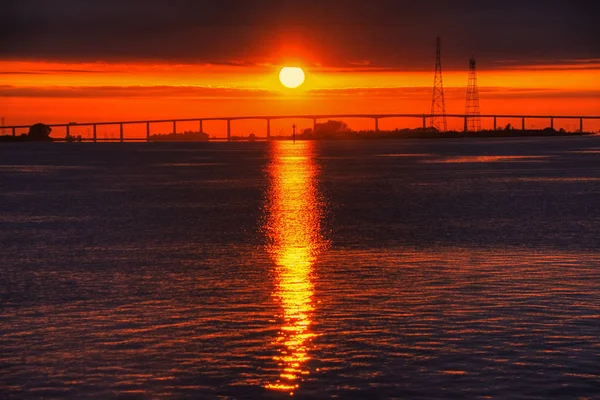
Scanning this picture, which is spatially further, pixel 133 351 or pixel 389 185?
pixel 389 185

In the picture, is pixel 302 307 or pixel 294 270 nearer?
pixel 302 307

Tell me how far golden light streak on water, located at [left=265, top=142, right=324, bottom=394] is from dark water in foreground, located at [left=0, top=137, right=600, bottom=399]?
0.08m

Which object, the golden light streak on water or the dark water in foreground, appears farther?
the golden light streak on water

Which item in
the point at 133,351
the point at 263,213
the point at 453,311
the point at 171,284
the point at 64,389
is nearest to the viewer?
the point at 64,389

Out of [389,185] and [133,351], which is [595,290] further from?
[389,185]

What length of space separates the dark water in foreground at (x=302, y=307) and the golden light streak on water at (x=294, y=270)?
3.2 inches

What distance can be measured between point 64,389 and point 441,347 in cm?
729

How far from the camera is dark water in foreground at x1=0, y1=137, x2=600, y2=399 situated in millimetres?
16688

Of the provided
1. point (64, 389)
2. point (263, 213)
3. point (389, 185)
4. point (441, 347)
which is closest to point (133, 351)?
point (64, 389)

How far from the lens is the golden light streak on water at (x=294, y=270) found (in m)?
17.9

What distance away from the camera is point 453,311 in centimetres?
2216

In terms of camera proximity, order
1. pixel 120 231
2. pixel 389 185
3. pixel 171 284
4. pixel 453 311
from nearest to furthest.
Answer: pixel 453 311, pixel 171 284, pixel 120 231, pixel 389 185

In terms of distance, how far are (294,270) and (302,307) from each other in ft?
21.4

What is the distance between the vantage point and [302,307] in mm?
23109
